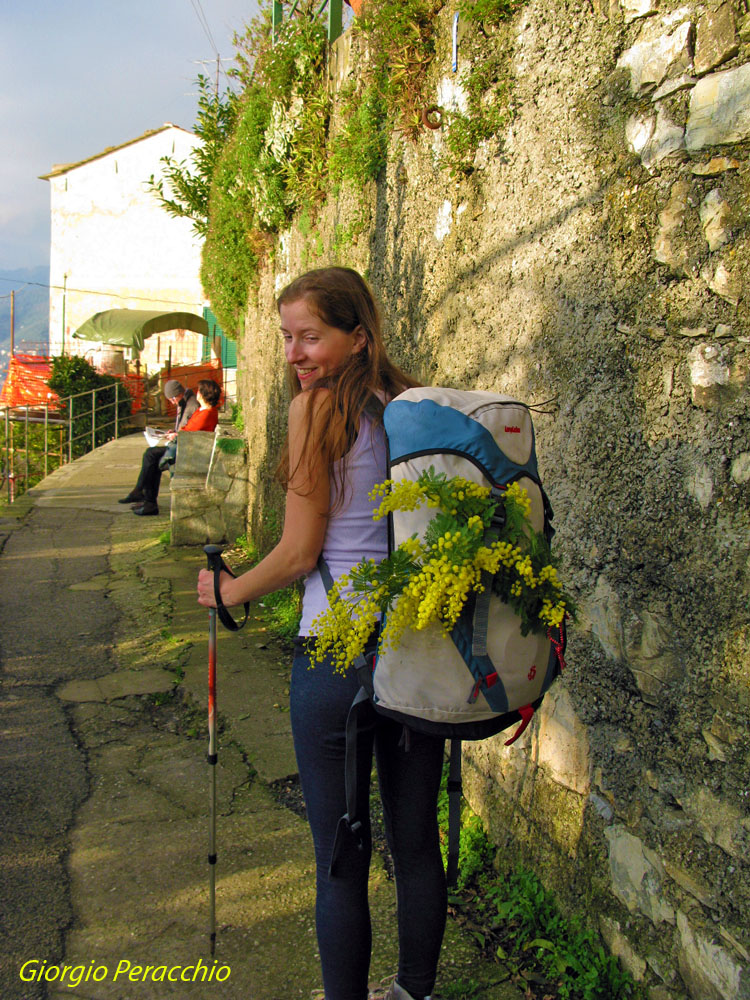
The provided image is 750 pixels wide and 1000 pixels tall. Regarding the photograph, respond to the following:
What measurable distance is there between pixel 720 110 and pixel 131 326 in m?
24.8

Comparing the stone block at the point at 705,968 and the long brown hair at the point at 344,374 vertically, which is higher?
the long brown hair at the point at 344,374

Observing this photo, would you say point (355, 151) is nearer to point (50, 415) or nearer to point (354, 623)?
point (354, 623)

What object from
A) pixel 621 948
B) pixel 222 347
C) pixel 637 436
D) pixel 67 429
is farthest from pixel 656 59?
pixel 222 347

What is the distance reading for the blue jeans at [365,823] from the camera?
1.78 m

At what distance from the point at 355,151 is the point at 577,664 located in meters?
2.87

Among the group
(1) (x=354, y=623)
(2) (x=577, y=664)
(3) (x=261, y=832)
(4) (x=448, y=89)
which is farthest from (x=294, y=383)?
(3) (x=261, y=832)

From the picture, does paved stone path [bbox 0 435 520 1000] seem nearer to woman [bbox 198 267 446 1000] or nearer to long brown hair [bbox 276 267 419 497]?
woman [bbox 198 267 446 1000]

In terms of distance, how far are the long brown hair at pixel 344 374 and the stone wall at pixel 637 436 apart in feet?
1.95

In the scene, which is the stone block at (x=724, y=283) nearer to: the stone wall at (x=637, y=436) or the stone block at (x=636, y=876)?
the stone wall at (x=637, y=436)

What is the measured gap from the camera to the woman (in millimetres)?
1765

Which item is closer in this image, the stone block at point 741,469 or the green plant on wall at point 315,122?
the stone block at point 741,469

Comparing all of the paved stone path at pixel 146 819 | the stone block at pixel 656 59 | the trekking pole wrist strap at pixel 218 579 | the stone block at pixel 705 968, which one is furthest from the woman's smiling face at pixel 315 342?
the paved stone path at pixel 146 819

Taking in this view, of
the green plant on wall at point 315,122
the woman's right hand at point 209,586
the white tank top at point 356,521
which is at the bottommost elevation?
the woman's right hand at point 209,586

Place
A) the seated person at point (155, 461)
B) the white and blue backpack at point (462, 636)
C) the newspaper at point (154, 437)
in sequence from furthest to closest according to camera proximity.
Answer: the newspaper at point (154, 437)
the seated person at point (155, 461)
the white and blue backpack at point (462, 636)
